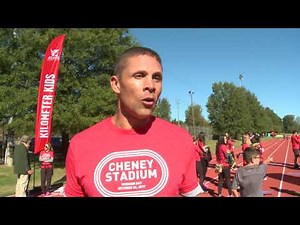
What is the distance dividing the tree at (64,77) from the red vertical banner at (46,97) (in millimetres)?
5912

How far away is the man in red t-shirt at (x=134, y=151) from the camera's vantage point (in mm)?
1381

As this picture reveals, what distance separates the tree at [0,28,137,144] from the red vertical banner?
591cm

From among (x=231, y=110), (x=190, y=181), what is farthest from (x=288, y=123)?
(x=190, y=181)

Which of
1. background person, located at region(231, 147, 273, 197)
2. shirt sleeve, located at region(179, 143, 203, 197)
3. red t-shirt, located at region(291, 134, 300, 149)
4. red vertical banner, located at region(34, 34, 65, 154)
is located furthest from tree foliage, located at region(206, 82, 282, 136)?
shirt sleeve, located at region(179, 143, 203, 197)

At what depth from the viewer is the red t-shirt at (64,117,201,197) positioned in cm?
137

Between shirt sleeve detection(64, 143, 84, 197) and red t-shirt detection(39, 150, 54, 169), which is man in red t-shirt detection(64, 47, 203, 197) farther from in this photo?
red t-shirt detection(39, 150, 54, 169)

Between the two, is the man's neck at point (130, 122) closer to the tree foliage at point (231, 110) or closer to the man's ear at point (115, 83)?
the man's ear at point (115, 83)

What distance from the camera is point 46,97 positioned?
10203 millimetres

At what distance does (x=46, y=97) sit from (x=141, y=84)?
9309 mm

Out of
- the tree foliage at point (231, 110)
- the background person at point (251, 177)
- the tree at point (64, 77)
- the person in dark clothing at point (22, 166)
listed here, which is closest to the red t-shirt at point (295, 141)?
the tree at point (64, 77)

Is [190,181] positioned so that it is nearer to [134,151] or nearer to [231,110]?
[134,151]
